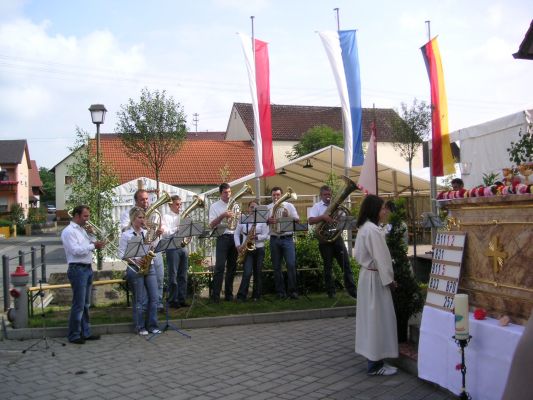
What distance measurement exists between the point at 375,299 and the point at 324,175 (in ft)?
62.2

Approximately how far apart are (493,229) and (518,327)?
89 cm

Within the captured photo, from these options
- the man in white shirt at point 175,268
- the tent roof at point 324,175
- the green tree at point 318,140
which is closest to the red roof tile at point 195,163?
the green tree at point 318,140

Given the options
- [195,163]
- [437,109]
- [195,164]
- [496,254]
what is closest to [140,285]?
[496,254]

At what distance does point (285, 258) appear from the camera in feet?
35.2

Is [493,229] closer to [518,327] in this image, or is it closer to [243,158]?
[518,327]

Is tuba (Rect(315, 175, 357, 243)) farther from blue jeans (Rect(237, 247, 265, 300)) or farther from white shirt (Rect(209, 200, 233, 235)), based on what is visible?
white shirt (Rect(209, 200, 233, 235))

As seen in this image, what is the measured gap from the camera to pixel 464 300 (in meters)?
4.46

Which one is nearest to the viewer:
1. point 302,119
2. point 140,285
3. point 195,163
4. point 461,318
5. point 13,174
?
point 461,318

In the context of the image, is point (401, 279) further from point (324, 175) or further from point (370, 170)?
point (324, 175)

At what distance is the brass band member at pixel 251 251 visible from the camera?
10469mm

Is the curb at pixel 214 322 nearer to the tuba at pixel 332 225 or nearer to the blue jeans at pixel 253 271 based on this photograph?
the blue jeans at pixel 253 271

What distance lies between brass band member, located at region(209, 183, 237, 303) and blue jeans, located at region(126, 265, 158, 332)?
6.44ft

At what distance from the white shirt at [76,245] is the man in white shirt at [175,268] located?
192 cm

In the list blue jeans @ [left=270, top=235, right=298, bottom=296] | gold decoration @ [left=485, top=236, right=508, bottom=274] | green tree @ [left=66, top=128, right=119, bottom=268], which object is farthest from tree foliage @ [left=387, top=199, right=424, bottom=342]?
green tree @ [left=66, top=128, right=119, bottom=268]
